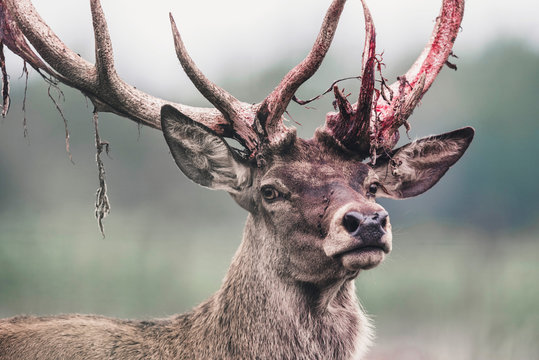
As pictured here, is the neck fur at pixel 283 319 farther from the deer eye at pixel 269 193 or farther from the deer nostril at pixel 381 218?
the deer nostril at pixel 381 218

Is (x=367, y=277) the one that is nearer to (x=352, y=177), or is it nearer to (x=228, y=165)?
(x=352, y=177)

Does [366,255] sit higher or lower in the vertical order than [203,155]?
lower

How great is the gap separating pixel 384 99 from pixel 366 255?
1379 millimetres

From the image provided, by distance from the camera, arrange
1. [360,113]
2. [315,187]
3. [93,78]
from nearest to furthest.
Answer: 1. [315,187]
2. [360,113]
3. [93,78]

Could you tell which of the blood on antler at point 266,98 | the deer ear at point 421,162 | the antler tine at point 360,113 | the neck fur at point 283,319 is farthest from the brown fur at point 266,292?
the deer ear at point 421,162

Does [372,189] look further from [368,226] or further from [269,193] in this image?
[368,226]

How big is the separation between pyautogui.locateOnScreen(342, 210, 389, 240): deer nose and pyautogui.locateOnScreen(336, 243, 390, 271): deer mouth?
8 cm

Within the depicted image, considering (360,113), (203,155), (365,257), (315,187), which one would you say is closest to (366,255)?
(365,257)

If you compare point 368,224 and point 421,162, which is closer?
point 368,224

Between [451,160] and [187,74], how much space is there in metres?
2.35

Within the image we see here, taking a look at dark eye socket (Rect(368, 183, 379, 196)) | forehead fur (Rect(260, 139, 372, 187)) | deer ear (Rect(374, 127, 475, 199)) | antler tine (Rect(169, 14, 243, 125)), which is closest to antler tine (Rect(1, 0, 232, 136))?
antler tine (Rect(169, 14, 243, 125))

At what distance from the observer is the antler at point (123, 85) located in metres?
4.47

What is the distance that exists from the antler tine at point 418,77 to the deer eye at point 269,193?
3.11 feet

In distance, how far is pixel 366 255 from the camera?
365 centimetres
